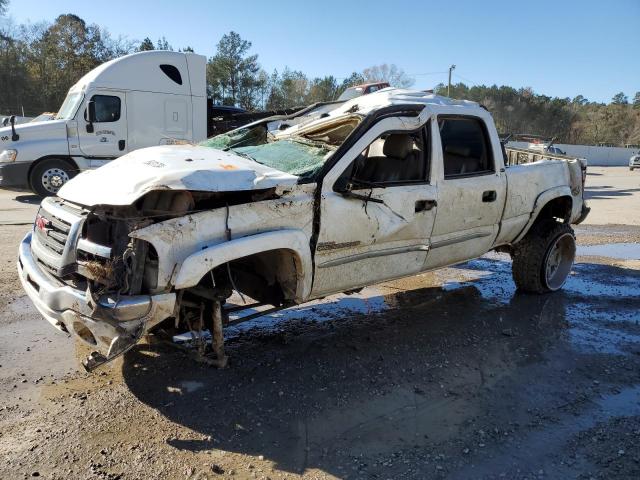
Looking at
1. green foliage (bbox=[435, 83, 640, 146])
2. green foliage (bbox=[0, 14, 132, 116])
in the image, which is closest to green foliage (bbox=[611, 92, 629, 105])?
green foliage (bbox=[435, 83, 640, 146])

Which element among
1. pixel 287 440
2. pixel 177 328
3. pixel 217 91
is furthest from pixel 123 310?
pixel 217 91

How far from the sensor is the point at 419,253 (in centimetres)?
440

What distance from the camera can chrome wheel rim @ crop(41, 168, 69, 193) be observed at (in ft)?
37.5

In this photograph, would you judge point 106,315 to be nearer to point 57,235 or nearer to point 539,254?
point 57,235

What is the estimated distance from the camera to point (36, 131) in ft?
36.9

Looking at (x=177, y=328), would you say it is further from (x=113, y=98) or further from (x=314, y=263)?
(x=113, y=98)

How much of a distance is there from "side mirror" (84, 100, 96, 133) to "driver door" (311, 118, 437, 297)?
9152mm

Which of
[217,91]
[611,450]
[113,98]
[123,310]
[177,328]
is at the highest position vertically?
[217,91]

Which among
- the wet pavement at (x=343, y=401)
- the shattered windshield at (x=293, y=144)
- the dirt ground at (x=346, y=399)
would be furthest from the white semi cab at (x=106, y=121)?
the wet pavement at (x=343, y=401)

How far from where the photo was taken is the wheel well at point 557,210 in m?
5.96

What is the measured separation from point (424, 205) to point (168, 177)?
84.7 inches

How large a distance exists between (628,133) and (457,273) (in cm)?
8493

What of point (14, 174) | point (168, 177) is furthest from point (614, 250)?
point (14, 174)

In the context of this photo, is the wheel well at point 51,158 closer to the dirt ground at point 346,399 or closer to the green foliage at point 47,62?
the dirt ground at point 346,399
